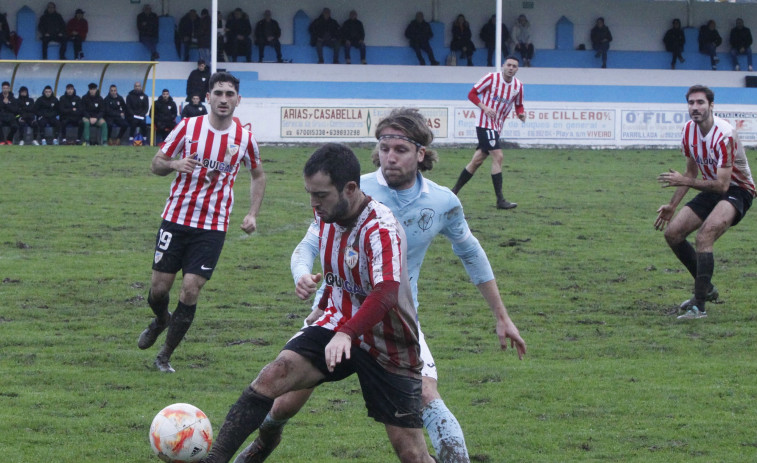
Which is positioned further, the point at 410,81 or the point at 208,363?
the point at 410,81

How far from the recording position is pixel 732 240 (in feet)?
47.2

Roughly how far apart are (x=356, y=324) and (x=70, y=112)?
70.7 feet

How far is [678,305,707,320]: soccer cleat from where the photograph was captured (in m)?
9.79

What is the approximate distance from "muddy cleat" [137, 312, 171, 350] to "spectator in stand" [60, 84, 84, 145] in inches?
693

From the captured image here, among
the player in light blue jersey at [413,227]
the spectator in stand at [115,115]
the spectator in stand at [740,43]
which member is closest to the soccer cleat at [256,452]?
the player in light blue jersey at [413,227]

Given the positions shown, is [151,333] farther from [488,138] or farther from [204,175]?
[488,138]

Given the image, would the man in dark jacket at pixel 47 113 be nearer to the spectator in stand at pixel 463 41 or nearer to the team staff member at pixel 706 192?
the spectator in stand at pixel 463 41

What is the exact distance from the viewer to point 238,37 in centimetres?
3206

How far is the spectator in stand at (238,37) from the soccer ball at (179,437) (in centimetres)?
2769

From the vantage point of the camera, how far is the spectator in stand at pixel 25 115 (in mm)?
24406

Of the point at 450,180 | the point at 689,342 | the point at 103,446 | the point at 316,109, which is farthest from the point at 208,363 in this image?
the point at 316,109

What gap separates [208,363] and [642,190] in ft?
41.3

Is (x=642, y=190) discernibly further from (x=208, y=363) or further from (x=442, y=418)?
(x=442, y=418)

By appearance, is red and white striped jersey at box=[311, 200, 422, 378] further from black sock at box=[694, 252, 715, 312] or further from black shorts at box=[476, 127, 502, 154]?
black shorts at box=[476, 127, 502, 154]
